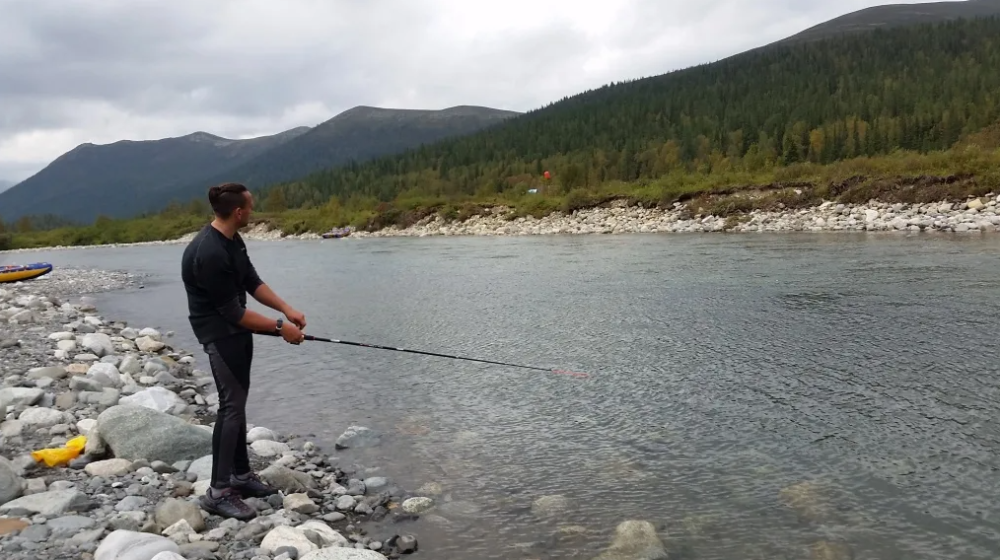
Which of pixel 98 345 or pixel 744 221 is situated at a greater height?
pixel 98 345

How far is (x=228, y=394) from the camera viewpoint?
5.15 metres

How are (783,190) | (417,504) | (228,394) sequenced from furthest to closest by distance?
(783,190) < (417,504) < (228,394)

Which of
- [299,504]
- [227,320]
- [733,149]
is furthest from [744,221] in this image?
[733,149]

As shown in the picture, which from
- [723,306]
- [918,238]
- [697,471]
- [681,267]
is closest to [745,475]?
[697,471]

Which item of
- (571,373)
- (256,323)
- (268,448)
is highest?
(256,323)

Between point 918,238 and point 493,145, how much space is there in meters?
119

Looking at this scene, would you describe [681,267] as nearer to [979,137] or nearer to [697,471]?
[697,471]

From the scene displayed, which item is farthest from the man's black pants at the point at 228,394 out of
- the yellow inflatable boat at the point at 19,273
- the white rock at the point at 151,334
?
the yellow inflatable boat at the point at 19,273

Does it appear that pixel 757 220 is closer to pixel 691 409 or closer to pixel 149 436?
pixel 691 409

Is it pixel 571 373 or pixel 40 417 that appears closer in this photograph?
pixel 40 417

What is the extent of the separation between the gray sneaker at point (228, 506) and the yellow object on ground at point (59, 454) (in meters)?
1.97

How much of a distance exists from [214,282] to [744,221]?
1465 inches

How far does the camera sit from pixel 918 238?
2522 cm

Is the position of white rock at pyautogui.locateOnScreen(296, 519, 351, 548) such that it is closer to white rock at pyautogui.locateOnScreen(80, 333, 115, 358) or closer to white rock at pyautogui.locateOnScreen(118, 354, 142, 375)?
white rock at pyautogui.locateOnScreen(118, 354, 142, 375)
